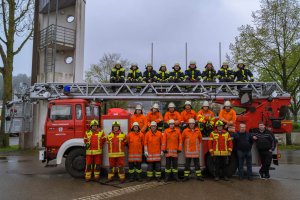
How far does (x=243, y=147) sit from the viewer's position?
29.0 ft

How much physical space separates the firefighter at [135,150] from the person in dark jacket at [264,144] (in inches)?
134

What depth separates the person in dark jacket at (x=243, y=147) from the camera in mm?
8867

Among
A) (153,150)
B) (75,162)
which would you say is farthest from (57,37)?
(153,150)

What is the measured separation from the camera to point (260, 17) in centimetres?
2073

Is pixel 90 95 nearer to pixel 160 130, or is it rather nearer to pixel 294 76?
pixel 160 130

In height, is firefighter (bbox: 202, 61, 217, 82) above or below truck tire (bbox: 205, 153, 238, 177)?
above

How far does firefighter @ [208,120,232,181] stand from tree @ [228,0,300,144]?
13.3 m

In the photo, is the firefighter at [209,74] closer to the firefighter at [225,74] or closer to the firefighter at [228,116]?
the firefighter at [225,74]

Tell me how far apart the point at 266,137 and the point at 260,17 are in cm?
1416

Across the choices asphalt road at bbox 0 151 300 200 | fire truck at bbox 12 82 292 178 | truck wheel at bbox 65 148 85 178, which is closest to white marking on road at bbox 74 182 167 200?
asphalt road at bbox 0 151 300 200

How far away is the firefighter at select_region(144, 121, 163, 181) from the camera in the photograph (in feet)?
28.5

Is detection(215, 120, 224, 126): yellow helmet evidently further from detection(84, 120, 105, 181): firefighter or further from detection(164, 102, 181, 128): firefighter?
detection(84, 120, 105, 181): firefighter

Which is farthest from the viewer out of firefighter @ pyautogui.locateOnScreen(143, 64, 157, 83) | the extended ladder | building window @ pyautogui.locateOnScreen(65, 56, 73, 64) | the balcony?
building window @ pyautogui.locateOnScreen(65, 56, 73, 64)

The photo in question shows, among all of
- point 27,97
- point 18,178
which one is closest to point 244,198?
point 18,178
